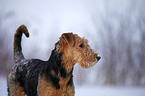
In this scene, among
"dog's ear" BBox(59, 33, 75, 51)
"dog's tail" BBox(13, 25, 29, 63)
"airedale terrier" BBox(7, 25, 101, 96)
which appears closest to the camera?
"airedale terrier" BBox(7, 25, 101, 96)

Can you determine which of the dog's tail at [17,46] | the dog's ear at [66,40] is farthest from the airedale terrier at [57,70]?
the dog's tail at [17,46]

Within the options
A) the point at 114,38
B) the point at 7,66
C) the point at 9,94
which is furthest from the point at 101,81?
the point at 9,94

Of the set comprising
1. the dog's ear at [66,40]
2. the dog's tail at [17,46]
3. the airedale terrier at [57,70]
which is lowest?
the airedale terrier at [57,70]

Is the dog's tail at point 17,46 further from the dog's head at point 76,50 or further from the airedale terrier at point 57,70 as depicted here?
the dog's head at point 76,50

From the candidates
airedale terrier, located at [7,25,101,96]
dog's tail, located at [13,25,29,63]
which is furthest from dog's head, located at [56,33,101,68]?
dog's tail, located at [13,25,29,63]

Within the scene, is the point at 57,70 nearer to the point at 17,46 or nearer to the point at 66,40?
the point at 66,40

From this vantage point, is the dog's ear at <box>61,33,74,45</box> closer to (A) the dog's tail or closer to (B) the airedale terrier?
(B) the airedale terrier

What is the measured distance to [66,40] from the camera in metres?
2.66

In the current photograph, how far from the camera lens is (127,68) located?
10.4 metres

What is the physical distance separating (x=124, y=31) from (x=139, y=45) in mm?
1302

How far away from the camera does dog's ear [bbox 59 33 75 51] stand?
2643 millimetres

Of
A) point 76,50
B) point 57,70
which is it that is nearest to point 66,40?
point 76,50

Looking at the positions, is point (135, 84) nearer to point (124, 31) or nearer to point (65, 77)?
point (124, 31)

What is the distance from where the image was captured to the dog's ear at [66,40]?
8.67 feet
